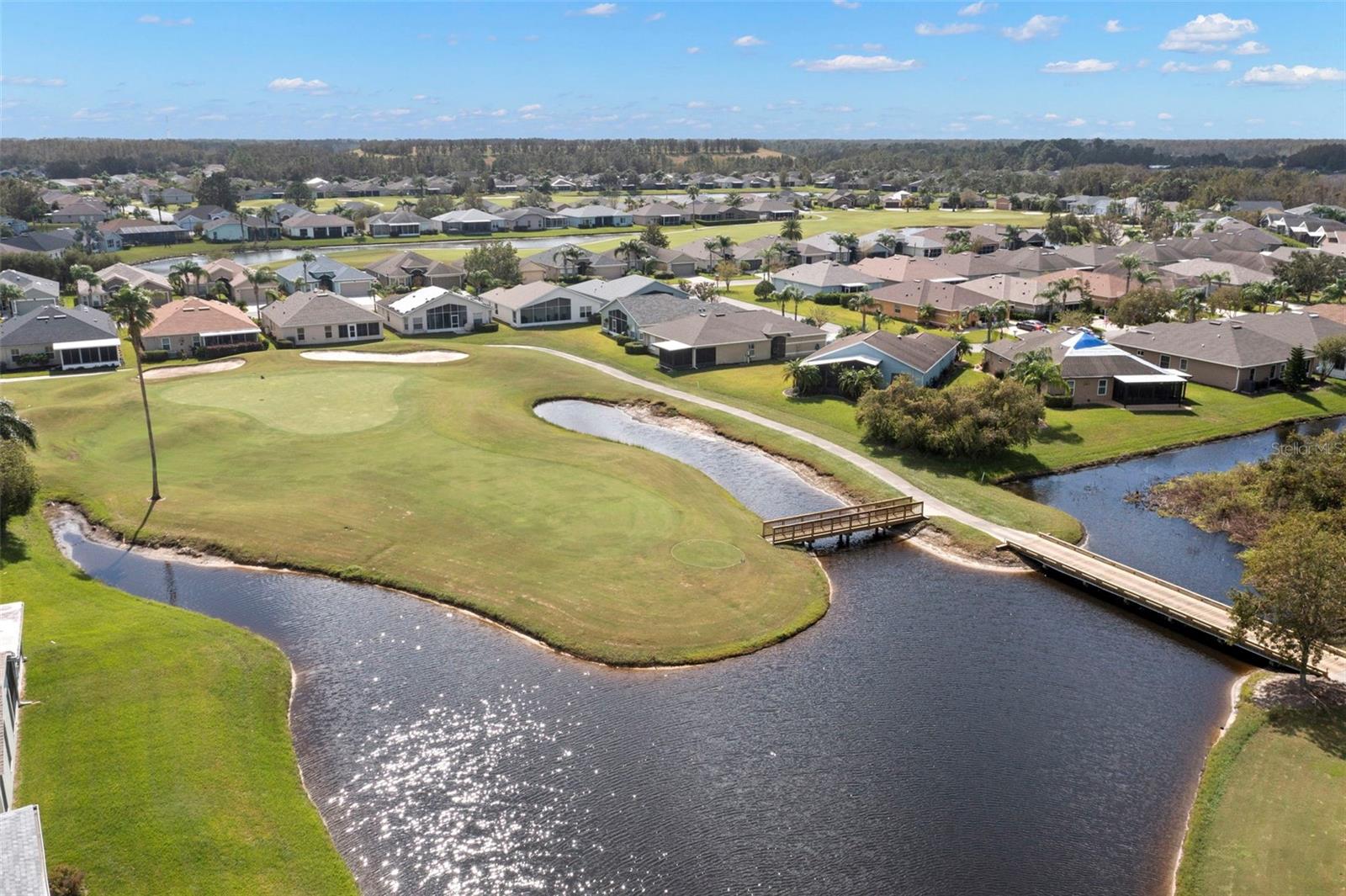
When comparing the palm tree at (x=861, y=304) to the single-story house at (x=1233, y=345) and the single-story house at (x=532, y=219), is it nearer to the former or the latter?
the single-story house at (x=1233, y=345)

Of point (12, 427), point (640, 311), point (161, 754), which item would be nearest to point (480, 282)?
point (640, 311)

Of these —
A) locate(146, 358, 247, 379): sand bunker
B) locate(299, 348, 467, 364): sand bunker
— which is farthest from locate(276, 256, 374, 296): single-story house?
locate(146, 358, 247, 379): sand bunker

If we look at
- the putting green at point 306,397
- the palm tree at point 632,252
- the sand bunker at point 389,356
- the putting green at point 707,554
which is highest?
the palm tree at point 632,252

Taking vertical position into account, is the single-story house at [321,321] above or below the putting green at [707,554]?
above

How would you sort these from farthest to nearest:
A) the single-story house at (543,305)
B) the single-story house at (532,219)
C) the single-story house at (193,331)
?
the single-story house at (532,219) → the single-story house at (543,305) → the single-story house at (193,331)

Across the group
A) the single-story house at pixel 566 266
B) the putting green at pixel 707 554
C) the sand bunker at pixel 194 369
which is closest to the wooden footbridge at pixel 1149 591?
the putting green at pixel 707 554

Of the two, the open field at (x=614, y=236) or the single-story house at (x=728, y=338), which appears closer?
the single-story house at (x=728, y=338)

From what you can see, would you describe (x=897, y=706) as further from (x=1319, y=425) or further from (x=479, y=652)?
(x=1319, y=425)
